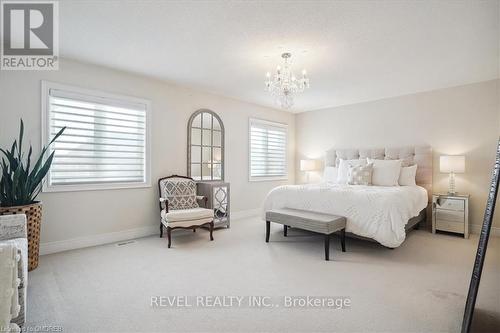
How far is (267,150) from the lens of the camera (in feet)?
19.6

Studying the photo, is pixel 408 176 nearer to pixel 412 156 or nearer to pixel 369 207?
pixel 412 156

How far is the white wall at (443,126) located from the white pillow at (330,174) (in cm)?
66

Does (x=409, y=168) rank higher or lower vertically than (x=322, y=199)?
higher

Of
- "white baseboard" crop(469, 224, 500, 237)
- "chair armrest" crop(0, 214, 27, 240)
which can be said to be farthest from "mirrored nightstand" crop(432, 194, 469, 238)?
"chair armrest" crop(0, 214, 27, 240)

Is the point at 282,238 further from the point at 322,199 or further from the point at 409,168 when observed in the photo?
the point at 409,168

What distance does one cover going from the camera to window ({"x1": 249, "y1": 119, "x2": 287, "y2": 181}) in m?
5.66

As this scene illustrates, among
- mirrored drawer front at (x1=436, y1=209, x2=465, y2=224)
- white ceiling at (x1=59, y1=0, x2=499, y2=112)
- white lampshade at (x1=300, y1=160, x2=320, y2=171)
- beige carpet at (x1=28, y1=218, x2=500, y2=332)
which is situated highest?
white ceiling at (x1=59, y1=0, x2=499, y2=112)

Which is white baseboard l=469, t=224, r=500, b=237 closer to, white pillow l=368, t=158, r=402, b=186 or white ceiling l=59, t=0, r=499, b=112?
white pillow l=368, t=158, r=402, b=186

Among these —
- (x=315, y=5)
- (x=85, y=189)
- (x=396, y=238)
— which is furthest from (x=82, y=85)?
(x=396, y=238)

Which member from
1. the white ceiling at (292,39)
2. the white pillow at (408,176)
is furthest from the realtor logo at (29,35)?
the white pillow at (408,176)

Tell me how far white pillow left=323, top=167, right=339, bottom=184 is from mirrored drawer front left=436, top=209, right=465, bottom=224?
5.79ft

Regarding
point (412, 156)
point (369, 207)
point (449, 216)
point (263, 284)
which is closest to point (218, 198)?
point (263, 284)

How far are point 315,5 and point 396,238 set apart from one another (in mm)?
2655

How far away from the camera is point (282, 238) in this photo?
3.86 metres
